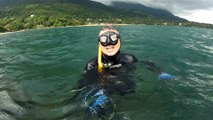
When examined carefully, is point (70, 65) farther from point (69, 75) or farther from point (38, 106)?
point (38, 106)

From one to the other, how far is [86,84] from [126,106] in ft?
5.60

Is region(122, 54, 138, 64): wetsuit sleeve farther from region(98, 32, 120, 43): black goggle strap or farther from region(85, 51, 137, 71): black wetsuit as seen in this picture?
region(98, 32, 120, 43): black goggle strap

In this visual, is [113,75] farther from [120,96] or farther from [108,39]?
[108,39]

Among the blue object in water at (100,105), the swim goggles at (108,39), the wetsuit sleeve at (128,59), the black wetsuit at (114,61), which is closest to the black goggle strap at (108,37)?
the swim goggles at (108,39)

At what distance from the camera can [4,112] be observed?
23.0ft

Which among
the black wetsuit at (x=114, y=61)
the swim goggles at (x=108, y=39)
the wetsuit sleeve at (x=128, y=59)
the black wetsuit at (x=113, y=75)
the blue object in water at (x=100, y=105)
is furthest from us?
the wetsuit sleeve at (x=128, y=59)

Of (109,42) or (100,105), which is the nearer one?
(100,105)

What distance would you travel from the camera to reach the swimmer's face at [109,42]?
8.16m

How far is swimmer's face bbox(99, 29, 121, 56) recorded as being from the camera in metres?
8.16

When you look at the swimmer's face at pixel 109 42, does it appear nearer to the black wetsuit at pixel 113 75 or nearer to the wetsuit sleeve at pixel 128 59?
the black wetsuit at pixel 113 75

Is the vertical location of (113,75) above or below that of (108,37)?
below

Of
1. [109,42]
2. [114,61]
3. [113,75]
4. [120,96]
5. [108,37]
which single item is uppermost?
[108,37]

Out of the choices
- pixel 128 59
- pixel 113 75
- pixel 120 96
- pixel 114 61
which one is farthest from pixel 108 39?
pixel 120 96

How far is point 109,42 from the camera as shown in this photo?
8.12 metres
